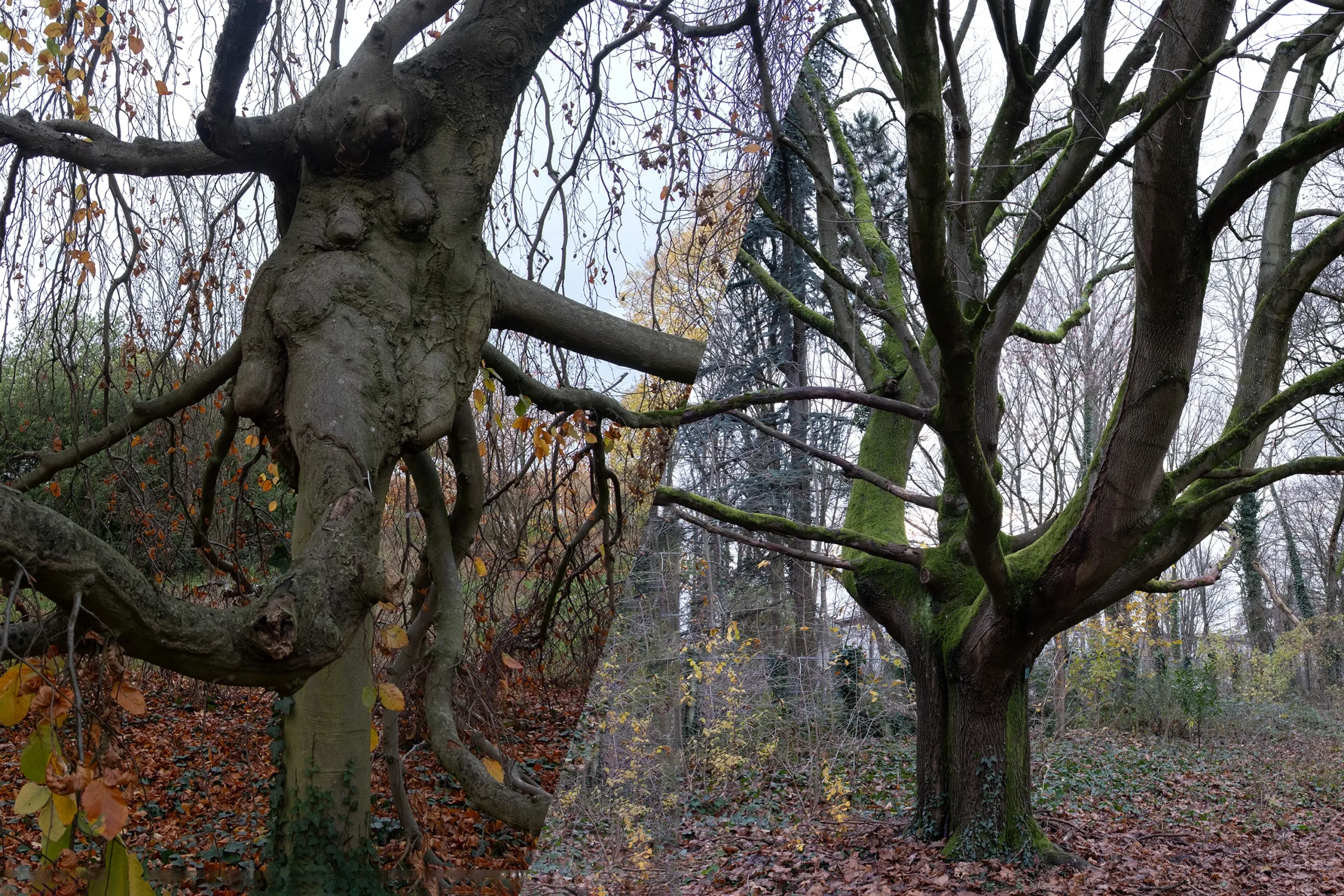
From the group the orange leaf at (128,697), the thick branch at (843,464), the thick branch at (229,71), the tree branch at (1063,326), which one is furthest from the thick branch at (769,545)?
the thick branch at (229,71)

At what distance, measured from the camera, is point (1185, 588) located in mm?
2178

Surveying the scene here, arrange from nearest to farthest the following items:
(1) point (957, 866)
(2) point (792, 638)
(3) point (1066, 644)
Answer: (1) point (957, 866), (2) point (792, 638), (3) point (1066, 644)

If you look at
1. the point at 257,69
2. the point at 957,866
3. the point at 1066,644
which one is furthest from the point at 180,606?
the point at 257,69

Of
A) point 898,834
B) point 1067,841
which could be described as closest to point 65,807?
point 898,834

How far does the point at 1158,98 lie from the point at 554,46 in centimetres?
164

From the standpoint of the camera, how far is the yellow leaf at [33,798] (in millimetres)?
865

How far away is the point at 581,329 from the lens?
80.7 inches

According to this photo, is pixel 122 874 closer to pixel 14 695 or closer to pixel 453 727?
pixel 14 695

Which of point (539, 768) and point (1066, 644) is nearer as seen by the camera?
point (539, 768)

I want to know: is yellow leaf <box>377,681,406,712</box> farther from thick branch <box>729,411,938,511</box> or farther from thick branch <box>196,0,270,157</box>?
thick branch <box>196,0,270,157</box>

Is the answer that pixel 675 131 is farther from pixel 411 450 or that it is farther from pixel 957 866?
pixel 957 866

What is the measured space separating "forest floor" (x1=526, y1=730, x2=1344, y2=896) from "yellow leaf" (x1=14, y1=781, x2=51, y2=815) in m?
0.62

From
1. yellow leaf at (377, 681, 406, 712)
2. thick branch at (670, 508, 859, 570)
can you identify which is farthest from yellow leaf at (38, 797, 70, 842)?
thick branch at (670, 508, 859, 570)

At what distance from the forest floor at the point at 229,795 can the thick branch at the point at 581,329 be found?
2.49 feet
